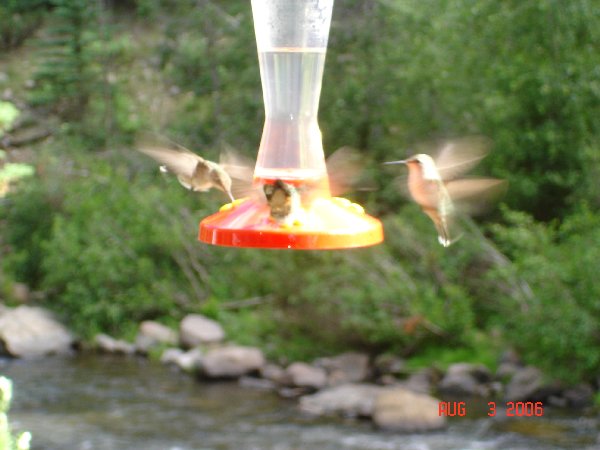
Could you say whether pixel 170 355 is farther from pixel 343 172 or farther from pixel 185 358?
pixel 343 172

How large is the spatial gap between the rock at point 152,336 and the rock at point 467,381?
148 inches

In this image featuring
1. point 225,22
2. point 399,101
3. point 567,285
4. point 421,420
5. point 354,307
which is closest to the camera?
point 421,420

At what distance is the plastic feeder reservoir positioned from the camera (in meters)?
2.87

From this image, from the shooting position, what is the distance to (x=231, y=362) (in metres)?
11.4

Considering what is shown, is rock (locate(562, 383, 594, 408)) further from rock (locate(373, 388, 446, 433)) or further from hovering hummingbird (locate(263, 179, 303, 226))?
hovering hummingbird (locate(263, 179, 303, 226))

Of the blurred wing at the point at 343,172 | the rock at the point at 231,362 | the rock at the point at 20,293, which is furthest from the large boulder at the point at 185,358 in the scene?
the blurred wing at the point at 343,172

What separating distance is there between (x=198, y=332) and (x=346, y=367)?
213 centimetres

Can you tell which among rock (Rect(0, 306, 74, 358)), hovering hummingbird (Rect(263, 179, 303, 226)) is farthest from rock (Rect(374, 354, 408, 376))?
hovering hummingbird (Rect(263, 179, 303, 226))

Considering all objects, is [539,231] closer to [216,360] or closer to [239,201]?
[216,360]

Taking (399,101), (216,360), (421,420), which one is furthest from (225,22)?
(421,420)

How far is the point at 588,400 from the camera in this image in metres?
9.52

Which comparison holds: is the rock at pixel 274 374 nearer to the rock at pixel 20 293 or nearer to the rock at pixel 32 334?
the rock at pixel 32 334

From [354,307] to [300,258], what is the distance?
4.15 feet

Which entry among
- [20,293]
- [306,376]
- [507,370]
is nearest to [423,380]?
[507,370]
